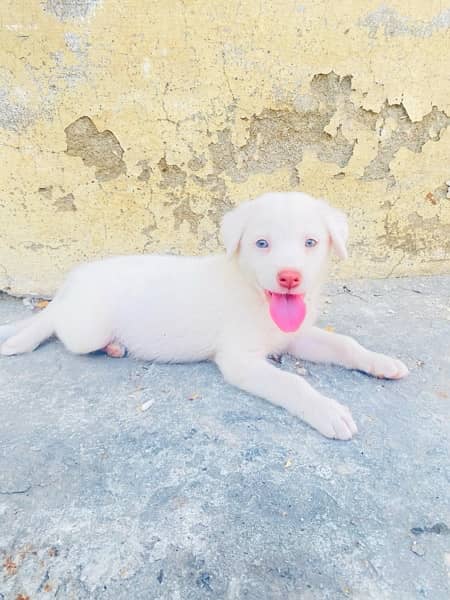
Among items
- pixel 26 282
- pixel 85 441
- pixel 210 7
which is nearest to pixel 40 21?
pixel 210 7

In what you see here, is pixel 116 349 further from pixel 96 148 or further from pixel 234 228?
pixel 96 148

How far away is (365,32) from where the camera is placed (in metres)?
3.00

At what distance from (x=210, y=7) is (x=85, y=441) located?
7.60ft

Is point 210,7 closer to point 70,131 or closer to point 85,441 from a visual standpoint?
point 70,131

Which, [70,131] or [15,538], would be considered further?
[70,131]

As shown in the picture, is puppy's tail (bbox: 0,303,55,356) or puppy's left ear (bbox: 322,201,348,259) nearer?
puppy's left ear (bbox: 322,201,348,259)

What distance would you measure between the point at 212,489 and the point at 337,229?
107 centimetres

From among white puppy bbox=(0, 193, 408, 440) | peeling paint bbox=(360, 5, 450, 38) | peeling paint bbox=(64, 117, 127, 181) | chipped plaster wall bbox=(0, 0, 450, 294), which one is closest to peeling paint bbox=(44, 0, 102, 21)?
chipped plaster wall bbox=(0, 0, 450, 294)

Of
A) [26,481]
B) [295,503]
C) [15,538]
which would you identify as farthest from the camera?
[26,481]

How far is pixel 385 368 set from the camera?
7.28ft

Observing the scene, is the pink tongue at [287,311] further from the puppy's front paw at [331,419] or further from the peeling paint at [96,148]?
the peeling paint at [96,148]

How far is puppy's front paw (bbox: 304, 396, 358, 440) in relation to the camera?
180 cm

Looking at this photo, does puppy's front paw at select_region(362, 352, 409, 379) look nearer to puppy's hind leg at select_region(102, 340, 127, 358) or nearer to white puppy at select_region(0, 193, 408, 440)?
white puppy at select_region(0, 193, 408, 440)

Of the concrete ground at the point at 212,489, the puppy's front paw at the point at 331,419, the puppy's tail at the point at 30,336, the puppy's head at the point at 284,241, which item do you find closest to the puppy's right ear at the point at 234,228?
the puppy's head at the point at 284,241
